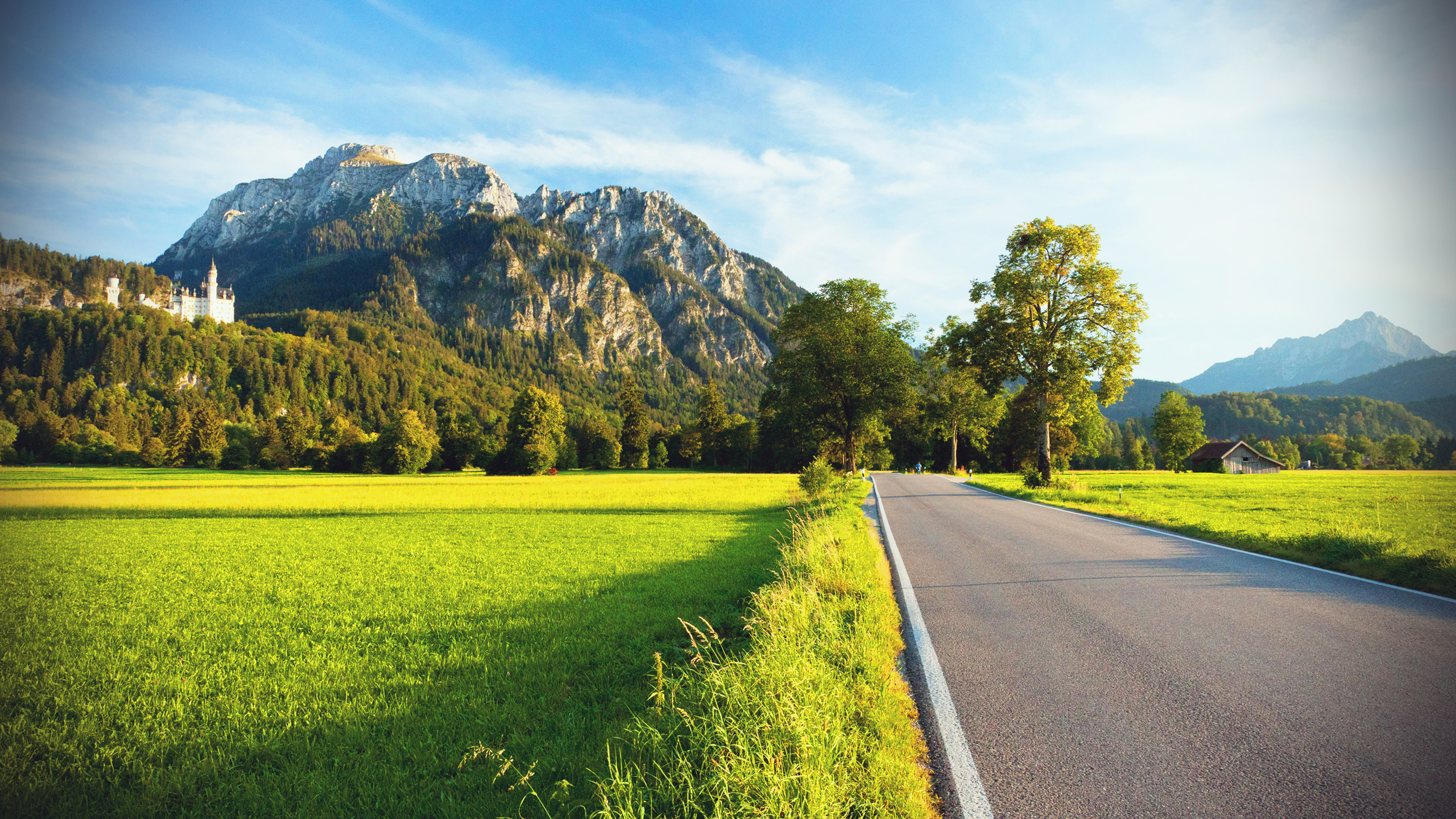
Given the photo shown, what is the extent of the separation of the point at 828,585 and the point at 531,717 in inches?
159

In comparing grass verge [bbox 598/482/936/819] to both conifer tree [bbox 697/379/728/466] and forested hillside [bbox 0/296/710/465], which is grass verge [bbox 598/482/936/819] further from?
conifer tree [bbox 697/379/728/466]

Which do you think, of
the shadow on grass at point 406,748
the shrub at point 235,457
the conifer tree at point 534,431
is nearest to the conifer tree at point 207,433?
the shrub at point 235,457

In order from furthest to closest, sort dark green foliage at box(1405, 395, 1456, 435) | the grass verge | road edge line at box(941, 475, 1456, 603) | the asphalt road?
dark green foliage at box(1405, 395, 1456, 435)
road edge line at box(941, 475, 1456, 603)
the asphalt road
the grass verge

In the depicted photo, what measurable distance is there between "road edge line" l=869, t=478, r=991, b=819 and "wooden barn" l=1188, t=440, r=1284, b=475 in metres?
86.8

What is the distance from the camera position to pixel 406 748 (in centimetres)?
410

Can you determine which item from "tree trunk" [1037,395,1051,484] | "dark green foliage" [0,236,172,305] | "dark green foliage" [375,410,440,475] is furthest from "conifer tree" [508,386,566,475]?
"tree trunk" [1037,395,1051,484]

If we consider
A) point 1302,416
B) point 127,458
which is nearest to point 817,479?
point 127,458

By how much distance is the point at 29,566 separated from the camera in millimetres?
11961

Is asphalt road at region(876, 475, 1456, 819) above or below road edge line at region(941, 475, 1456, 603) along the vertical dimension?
above

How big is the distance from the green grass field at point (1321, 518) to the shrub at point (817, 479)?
8869 mm

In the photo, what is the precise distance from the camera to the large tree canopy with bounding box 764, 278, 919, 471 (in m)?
39.3

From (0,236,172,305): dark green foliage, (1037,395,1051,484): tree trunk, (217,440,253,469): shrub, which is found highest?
(0,236,172,305): dark green foliage

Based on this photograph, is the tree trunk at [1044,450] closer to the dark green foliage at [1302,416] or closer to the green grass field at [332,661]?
the green grass field at [332,661]

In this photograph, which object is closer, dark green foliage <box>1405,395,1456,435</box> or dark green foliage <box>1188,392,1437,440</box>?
dark green foliage <box>1405,395,1456,435</box>
